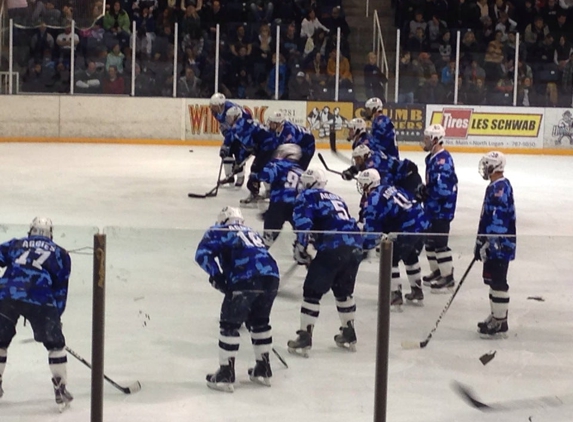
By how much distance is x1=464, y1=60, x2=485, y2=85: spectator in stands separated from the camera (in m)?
16.3

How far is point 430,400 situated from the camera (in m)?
4.34

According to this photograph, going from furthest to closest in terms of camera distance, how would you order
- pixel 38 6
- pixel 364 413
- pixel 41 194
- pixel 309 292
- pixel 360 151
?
pixel 38 6
pixel 41 194
pixel 360 151
pixel 309 292
pixel 364 413

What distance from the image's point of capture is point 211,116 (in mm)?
16016

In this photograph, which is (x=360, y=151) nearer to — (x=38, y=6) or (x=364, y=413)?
(x=364, y=413)

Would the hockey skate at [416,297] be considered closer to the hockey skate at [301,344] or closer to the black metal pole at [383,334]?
the hockey skate at [301,344]

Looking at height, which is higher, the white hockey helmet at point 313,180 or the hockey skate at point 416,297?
the white hockey helmet at point 313,180

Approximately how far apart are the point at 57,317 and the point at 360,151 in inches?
168

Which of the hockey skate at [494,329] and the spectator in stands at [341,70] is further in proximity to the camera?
the spectator in stands at [341,70]

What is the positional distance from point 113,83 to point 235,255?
11.8m

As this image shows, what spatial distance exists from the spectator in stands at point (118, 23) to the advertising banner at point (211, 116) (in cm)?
133

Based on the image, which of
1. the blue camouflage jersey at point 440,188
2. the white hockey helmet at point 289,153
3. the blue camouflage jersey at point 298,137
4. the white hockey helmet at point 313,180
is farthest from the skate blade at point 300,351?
the blue camouflage jersey at point 298,137

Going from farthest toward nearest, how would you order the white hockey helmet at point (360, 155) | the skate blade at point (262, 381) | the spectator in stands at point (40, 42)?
the spectator in stands at point (40, 42), the white hockey helmet at point (360, 155), the skate blade at point (262, 381)

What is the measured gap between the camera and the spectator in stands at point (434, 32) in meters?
16.9

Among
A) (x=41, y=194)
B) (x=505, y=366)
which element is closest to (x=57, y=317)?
(x=505, y=366)
